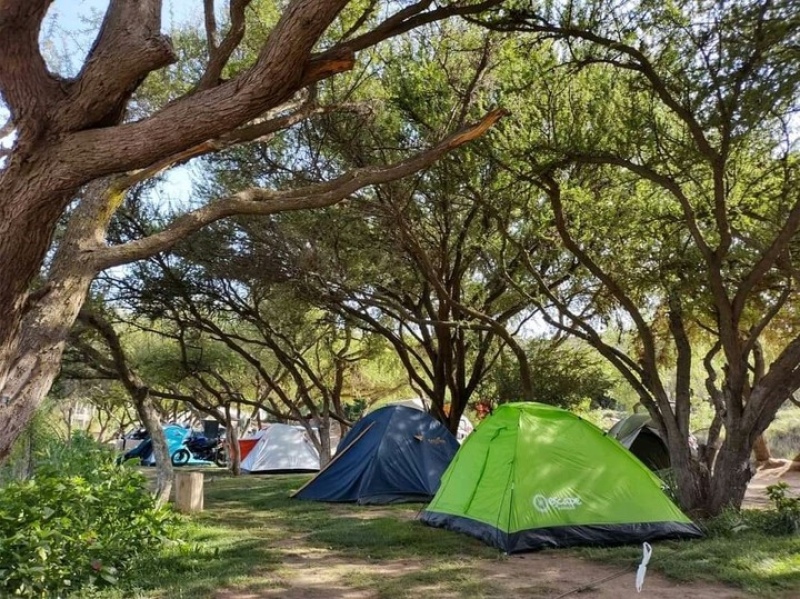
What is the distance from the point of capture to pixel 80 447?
558 cm

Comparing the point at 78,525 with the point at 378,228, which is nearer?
the point at 78,525

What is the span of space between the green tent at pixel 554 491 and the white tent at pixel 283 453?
11886 millimetres

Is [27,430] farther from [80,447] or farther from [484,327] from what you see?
[484,327]

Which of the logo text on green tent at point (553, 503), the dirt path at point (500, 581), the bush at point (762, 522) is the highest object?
the logo text on green tent at point (553, 503)

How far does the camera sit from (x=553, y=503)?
22.3 feet

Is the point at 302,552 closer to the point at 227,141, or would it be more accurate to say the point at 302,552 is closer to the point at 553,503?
the point at 553,503

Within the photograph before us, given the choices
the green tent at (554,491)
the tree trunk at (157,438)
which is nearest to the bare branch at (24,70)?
the tree trunk at (157,438)

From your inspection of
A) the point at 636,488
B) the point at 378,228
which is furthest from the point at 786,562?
the point at 378,228

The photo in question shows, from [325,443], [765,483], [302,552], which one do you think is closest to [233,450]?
[325,443]

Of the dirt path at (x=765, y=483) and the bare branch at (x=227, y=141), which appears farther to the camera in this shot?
the dirt path at (x=765, y=483)

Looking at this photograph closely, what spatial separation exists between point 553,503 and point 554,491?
0.11m

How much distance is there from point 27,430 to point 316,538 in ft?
10.0

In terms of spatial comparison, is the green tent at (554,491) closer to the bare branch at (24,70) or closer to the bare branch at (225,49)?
the bare branch at (225,49)

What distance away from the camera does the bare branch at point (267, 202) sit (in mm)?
5262
